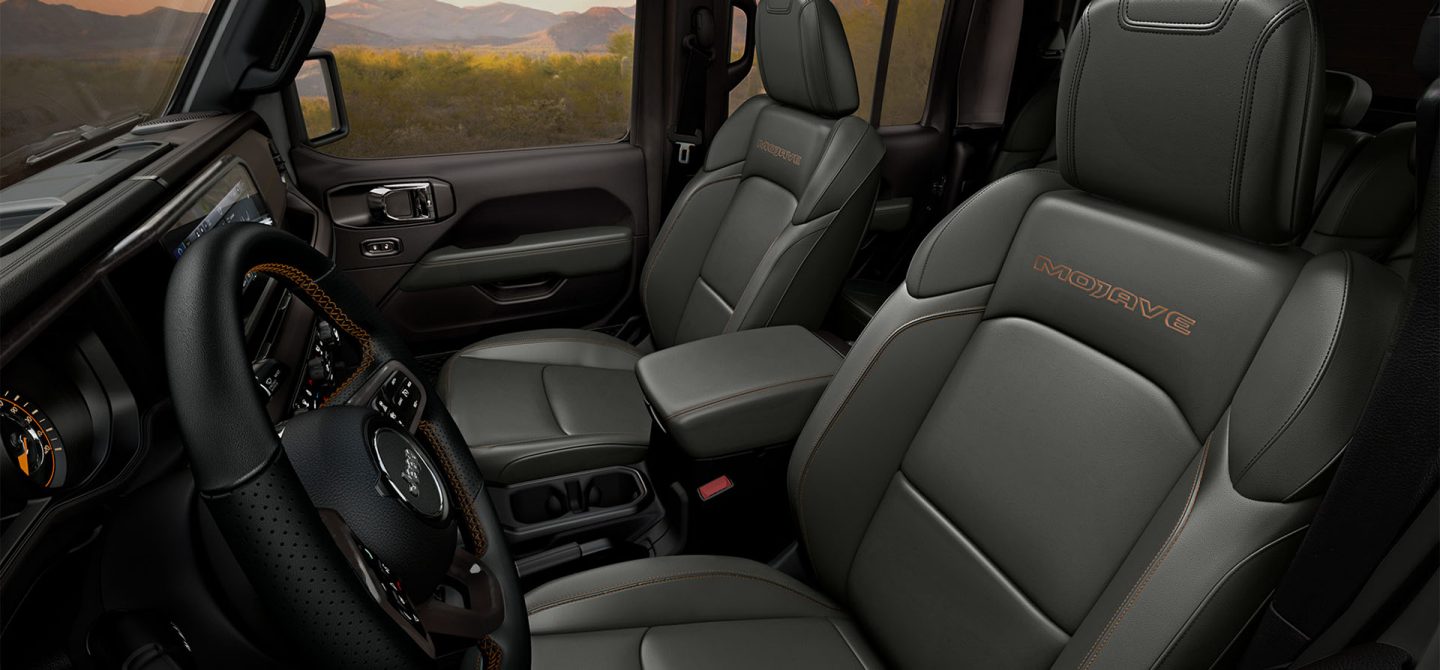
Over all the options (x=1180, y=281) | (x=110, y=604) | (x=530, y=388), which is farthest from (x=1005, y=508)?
(x=530, y=388)

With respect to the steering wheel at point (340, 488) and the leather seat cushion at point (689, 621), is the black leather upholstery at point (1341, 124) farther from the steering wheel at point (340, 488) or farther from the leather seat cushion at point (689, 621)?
the steering wheel at point (340, 488)

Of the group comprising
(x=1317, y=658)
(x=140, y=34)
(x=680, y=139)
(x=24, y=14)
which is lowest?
(x=680, y=139)

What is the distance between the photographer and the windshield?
48.4 inches

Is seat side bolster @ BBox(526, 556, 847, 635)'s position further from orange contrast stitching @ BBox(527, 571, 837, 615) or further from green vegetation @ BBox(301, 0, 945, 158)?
green vegetation @ BBox(301, 0, 945, 158)

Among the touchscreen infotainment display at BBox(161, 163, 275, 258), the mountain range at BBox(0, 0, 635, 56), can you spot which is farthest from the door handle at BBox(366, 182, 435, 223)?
the touchscreen infotainment display at BBox(161, 163, 275, 258)

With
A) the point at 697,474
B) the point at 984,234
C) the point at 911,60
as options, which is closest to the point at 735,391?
the point at 697,474

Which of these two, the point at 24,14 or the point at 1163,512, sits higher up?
the point at 24,14

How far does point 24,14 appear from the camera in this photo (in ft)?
3.94

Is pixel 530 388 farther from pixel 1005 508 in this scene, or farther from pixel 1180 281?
pixel 1180 281

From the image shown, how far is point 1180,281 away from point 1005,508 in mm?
339

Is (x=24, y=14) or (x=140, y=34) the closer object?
(x=24, y=14)

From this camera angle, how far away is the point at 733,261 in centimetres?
197

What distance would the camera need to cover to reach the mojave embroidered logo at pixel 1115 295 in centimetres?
88

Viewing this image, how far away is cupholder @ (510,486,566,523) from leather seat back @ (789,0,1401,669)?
575 mm
